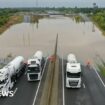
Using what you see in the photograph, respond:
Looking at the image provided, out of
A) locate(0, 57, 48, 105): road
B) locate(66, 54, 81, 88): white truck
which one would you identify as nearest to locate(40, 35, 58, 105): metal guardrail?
locate(0, 57, 48, 105): road

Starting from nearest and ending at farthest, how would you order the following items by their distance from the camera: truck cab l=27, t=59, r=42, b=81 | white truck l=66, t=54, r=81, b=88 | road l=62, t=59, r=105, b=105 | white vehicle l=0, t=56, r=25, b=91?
1. road l=62, t=59, r=105, b=105
2. white vehicle l=0, t=56, r=25, b=91
3. white truck l=66, t=54, r=81, b=88
4. truck cab l=27, t=59, r=42, b=81

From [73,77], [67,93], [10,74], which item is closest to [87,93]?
[67,93]

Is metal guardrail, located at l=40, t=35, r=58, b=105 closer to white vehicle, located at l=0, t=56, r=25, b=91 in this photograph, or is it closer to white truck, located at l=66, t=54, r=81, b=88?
white truck, located at l=66, t=54, r=81, b=88

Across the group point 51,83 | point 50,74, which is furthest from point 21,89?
point 50,74

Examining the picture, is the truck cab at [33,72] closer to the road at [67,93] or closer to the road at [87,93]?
the road at [67,93]

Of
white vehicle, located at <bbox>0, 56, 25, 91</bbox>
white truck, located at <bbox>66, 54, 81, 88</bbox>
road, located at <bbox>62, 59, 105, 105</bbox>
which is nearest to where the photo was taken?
road, located at <bbox>62, 59, 105, 105</bbox>

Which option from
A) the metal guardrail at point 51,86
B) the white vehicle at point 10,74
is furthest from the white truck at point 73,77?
the white vehicle at point 10,74

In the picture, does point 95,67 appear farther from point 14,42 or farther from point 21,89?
point 14,42

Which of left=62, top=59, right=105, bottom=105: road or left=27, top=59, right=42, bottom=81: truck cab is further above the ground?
left=27, top=59, right=42, bottom=81: truck cab
